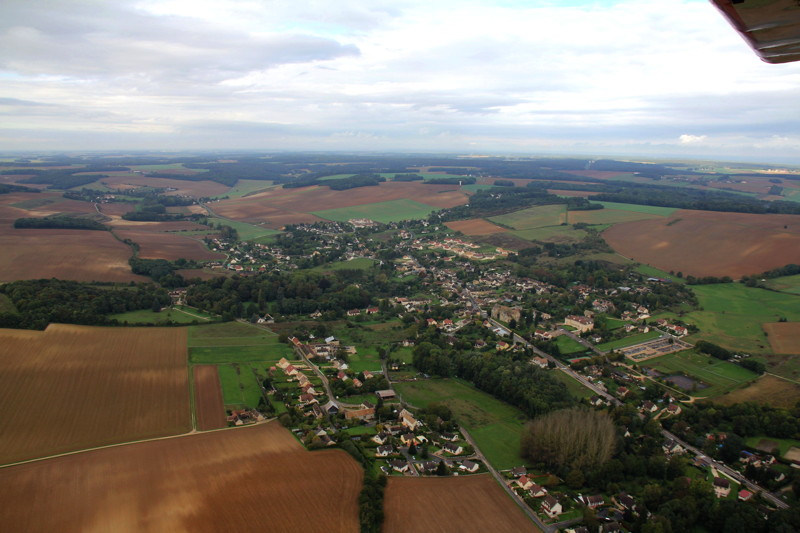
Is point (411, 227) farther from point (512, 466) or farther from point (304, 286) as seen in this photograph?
point (512, 466)

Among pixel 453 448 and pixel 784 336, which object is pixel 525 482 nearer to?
pixel 453 448

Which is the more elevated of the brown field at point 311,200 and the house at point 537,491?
the brown field at point 311,200

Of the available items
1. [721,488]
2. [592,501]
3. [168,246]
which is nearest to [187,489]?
[592,501]

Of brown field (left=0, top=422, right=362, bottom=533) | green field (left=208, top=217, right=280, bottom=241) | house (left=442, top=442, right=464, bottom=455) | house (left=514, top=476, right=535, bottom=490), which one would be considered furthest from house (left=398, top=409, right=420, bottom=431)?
green field (left=208, top=217, right=280, bottom=241)

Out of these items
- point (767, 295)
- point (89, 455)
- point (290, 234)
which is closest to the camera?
point (89, 455)

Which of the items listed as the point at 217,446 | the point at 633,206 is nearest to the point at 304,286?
the point at 217,446

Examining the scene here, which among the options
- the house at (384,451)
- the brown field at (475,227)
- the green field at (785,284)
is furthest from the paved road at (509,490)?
the brown field at (475,227)

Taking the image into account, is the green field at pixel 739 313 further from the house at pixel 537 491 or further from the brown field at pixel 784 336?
the house at pixel 537 491
